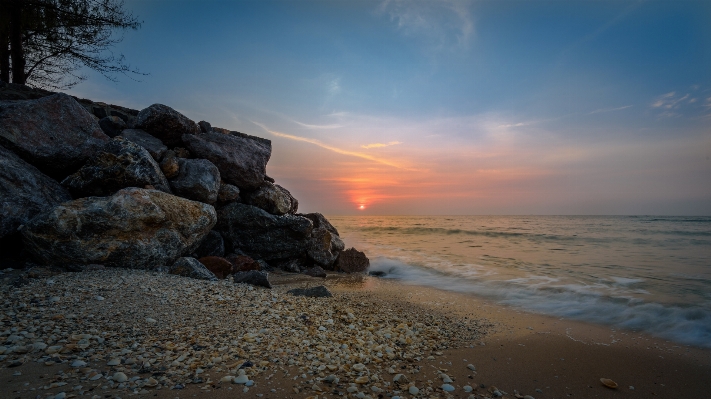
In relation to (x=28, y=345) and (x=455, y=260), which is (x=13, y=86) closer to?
(x=28, y=345)

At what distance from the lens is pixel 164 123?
28.8 ft

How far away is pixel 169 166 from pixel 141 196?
5.85 feet

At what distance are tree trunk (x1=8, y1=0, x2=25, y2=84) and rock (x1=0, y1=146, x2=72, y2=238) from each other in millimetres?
8509

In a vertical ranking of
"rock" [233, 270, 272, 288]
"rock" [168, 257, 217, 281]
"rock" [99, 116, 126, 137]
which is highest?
"rock" [99, 116, 126, 137]

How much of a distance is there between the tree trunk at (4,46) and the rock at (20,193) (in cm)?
853

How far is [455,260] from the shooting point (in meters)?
13.2

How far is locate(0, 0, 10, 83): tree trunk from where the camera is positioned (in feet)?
36.4

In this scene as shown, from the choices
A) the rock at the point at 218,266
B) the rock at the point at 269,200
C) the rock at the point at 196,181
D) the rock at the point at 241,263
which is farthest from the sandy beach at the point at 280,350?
the rock at the point at 269,200

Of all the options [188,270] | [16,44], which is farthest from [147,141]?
[16,44]

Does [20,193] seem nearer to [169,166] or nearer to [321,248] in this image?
[169,166]

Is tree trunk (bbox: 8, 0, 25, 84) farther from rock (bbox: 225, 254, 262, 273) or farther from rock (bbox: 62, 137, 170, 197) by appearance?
rock (bbox: 225, 254, 262, 273)

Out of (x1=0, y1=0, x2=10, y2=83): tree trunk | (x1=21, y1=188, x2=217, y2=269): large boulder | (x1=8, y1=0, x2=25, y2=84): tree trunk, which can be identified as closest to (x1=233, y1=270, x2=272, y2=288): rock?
(x1=21, y1=188, x2=217, y2=269): large boulder

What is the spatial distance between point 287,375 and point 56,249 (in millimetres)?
4470

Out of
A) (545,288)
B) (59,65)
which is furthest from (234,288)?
(59,65)
